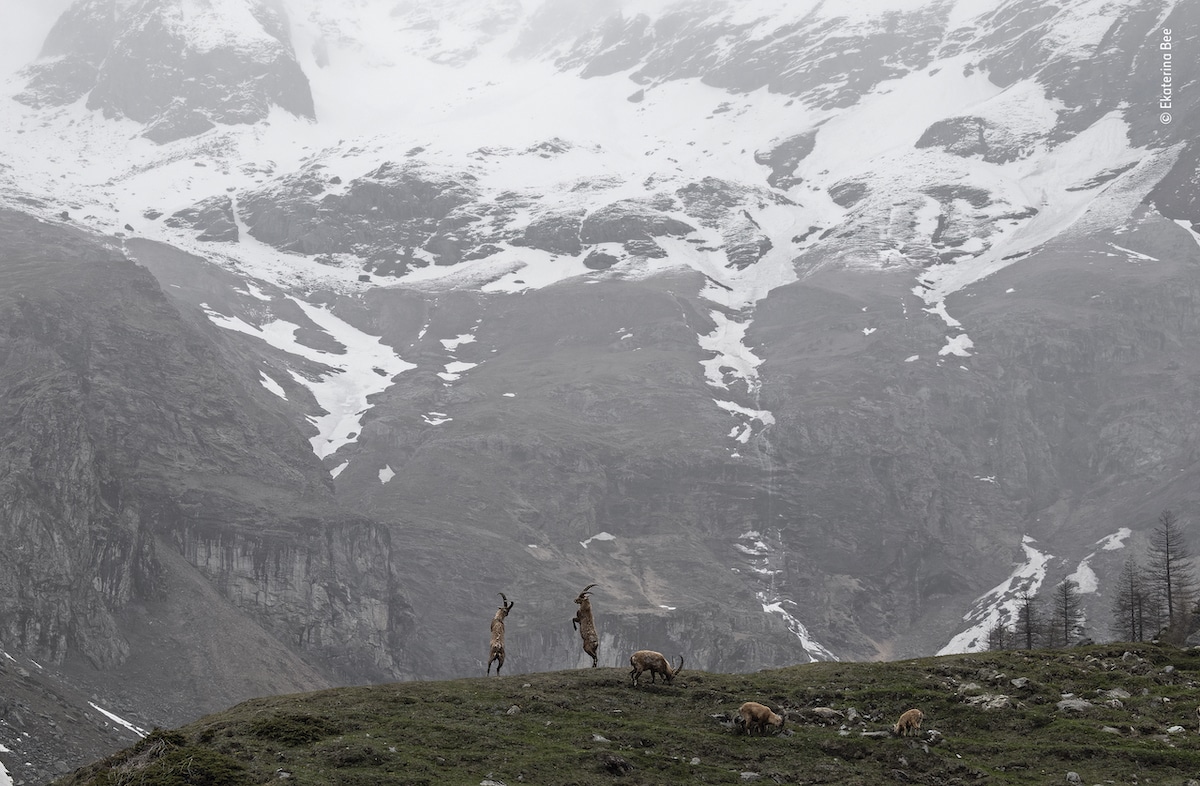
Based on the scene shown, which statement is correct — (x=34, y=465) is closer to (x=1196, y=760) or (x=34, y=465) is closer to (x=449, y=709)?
(x=449, y=709)

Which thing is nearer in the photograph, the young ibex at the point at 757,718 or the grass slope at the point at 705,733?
the grass slope at the point at 705,733

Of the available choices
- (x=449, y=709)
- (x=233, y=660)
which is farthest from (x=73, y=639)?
(x=449, y=709)

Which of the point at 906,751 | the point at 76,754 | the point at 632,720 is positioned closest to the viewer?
the point at 906,751

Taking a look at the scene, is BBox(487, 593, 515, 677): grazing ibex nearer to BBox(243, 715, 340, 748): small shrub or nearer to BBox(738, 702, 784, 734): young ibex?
BBox(243, 715, 340, 748): small shrub

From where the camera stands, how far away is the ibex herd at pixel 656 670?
37812 mm

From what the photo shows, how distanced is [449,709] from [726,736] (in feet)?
31.2

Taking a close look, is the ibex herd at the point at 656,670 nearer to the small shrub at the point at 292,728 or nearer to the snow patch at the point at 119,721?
the small shrub at the point at 292,728

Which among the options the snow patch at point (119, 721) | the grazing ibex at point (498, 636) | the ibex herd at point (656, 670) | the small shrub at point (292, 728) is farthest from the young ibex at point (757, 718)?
the snow patch at point (119, 721)

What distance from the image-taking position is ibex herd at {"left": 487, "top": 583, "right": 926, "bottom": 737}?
1489 inches

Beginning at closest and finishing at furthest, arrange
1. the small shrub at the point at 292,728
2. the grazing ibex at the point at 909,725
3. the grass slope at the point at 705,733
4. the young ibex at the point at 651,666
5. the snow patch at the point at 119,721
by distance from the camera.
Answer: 1. the grass slope at the point at 705,733
2. the small shrub at the point at 292,728
3. the grazing ibex at the point at 909,725
4. the young ibex at the point at 651,666
5. the snow patch at the point at 119,721

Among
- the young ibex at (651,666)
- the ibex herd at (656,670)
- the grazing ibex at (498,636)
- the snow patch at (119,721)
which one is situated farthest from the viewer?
the snow patch at (119,721)

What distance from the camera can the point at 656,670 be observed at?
1705 inches

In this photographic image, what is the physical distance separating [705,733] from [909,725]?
21.5 ft

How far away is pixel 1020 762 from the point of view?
35.3 metres
